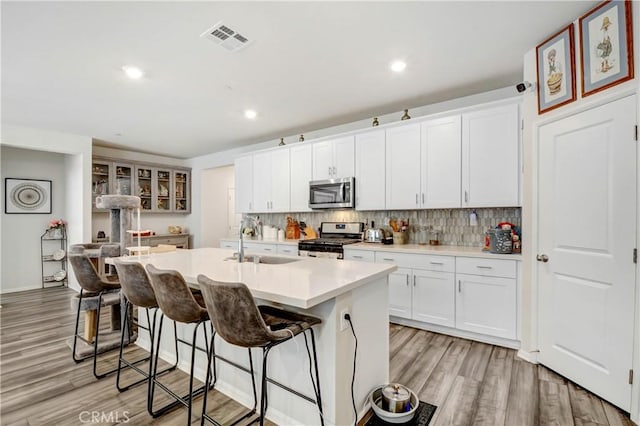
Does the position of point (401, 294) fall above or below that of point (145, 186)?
below

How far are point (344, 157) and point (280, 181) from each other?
4.26 feet

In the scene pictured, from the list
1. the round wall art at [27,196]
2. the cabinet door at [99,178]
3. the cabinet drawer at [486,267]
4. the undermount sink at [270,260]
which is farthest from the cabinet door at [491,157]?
the round wall art at [27,196]

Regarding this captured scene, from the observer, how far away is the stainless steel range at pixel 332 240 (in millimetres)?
3977

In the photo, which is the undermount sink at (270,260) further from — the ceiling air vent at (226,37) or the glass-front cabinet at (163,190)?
the glass-front cabinet at (163,190)

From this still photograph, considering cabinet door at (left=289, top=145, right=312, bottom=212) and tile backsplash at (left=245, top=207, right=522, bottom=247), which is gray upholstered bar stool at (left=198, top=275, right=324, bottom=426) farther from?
cabinet door at (left=289, top=145, right=312, bottom=212)

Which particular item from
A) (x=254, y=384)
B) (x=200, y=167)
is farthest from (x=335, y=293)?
(x=200, y=167)

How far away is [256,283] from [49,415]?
1715 mm

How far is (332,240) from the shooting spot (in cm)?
428

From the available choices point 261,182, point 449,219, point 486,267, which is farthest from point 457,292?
point 261,182

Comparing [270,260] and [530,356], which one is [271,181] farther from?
[530,356]

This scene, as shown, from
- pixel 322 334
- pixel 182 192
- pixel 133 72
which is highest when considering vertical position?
pixel 133 72

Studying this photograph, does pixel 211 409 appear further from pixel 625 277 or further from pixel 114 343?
pixel 625 277

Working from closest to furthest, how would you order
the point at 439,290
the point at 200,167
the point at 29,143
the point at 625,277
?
the point at 625,277, the point at 439,290, the point at 29,143, the point at 200,167

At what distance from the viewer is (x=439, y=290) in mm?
3174
